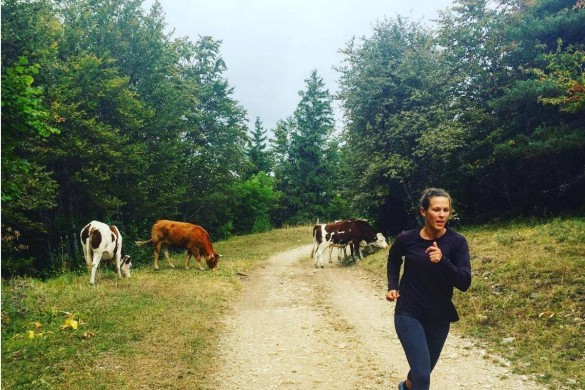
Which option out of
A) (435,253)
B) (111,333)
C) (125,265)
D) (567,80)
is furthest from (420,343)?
(567,80)

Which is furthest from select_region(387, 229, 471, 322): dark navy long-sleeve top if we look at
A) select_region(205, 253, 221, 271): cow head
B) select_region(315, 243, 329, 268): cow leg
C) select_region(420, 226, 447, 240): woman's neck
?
select_region(315, 243, 329, 268): cow leg

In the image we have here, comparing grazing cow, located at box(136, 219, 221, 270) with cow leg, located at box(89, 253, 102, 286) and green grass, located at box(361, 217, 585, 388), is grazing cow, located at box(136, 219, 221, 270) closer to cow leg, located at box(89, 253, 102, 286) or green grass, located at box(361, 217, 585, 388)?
cow leg, located at box(89, 253, 102, 286)

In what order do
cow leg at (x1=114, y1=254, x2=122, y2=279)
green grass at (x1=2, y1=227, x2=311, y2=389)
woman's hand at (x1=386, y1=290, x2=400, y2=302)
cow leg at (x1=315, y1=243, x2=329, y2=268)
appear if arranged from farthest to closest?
cow leg at (x1=315, y1=243, x2=329, y2=268) < cow leg at (x1=114, y1=254, x2=122, y2=279) < green grass at (x1=2, y1=227, x2=311, y2=389) < woman's hand at (x1=386, y1=290, x2=400, y2=302)

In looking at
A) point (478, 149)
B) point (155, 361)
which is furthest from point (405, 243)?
point (478, 149)

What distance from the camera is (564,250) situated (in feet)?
37.3

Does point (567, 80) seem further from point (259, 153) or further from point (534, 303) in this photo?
point (259, 153)

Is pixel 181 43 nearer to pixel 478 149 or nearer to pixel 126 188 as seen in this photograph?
pixel 126 188

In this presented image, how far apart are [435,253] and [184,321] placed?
6.62 metres

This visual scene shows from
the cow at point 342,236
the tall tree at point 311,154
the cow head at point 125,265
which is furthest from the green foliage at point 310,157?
the cow head at point 125,265

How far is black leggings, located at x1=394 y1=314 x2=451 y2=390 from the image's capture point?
13.0ft

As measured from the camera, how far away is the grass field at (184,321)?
6.28 meters

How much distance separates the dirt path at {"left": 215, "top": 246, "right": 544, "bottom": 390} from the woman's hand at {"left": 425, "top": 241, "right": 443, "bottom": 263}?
10.3 ft

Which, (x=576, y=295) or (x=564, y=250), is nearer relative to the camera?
(x=576, y=295)

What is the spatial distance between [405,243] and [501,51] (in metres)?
20.8
